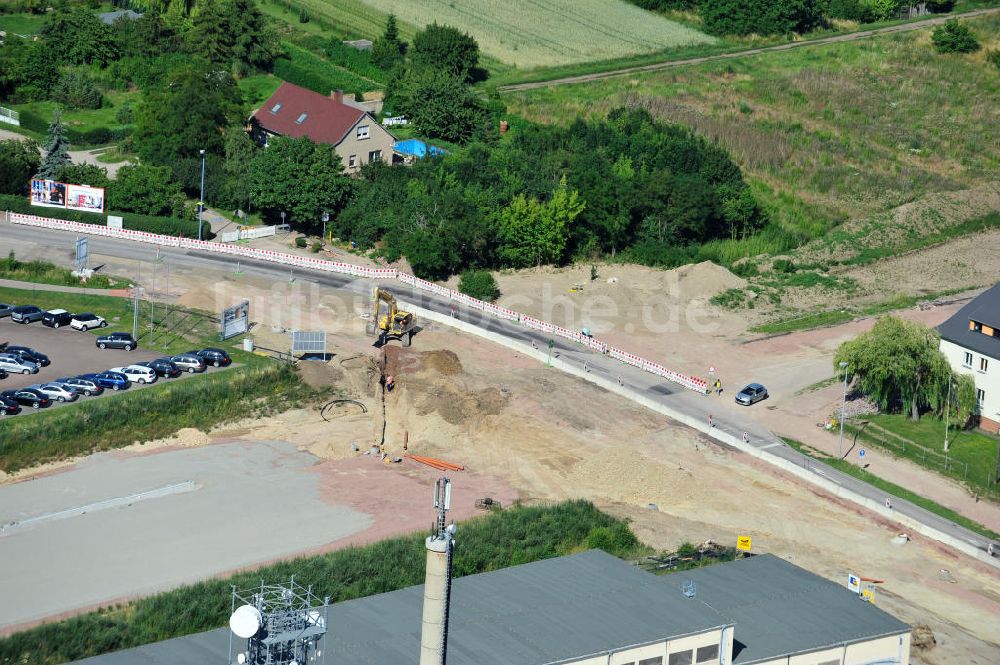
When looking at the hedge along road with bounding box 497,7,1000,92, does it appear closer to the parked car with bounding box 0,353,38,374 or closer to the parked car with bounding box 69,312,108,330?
the parked car with bounding box 69,312,108,330

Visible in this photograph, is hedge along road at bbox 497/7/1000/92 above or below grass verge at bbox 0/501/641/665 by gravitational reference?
above

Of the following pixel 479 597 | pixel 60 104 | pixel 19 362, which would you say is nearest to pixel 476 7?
pixel 60 104

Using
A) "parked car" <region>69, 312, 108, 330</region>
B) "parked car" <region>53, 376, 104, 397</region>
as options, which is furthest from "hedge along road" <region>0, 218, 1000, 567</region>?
"parked car" <region>53, 376, 104, 397</region>

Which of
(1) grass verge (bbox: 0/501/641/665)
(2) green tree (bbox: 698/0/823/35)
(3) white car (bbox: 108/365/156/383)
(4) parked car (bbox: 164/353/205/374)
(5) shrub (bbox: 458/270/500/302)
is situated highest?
(2) green tree (bbox: 698/0/823/35)

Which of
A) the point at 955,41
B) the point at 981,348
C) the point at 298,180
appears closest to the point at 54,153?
the point at 298,180

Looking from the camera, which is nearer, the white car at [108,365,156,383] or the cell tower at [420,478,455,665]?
the cell tower at [420,478,455,665]

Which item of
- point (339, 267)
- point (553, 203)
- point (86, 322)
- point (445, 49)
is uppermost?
point (445, 49)

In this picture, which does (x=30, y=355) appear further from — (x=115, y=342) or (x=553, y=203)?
(x=553, y=203)
